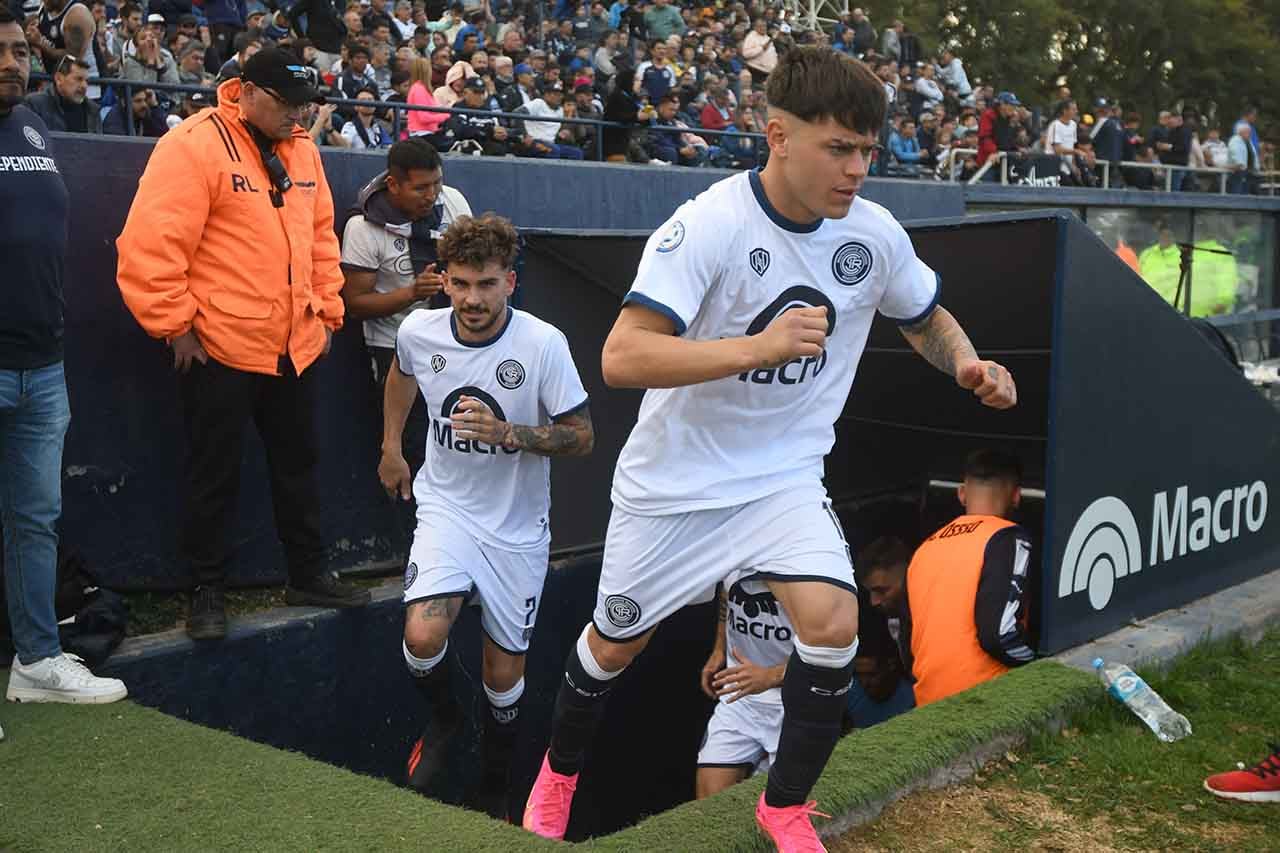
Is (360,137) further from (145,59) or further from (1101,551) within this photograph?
(1101,551)

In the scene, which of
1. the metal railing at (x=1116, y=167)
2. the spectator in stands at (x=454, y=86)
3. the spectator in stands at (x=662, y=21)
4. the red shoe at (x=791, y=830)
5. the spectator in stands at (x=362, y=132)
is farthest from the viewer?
the spectator in stands at (x=662, y=21)

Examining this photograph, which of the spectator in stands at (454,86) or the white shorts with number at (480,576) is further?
the spectator in stands at (454,86)

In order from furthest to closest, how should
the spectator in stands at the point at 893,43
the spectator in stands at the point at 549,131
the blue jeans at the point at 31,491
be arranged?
the spectator in stands at the point at 893,43 → the spectator in stands at the point at 549,131 → the blue jeans at the point at 31,491

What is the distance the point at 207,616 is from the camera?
5.61 m

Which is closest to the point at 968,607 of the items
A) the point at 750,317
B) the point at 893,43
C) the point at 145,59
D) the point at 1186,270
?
the point at 750,317

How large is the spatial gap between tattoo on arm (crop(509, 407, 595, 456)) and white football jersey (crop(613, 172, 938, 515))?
1153 millimetres

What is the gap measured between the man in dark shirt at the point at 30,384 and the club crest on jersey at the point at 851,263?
2.74 m

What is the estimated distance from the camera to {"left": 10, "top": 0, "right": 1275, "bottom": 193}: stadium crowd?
9.71m

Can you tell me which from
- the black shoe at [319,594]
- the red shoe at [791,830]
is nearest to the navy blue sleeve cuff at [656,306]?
the red shoe at [791,830]

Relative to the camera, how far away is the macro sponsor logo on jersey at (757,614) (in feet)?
16.4

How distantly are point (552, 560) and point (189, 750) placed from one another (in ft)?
10.7

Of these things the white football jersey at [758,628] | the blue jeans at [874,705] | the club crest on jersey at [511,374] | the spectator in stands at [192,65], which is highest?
the spectator in stands at [192,65]

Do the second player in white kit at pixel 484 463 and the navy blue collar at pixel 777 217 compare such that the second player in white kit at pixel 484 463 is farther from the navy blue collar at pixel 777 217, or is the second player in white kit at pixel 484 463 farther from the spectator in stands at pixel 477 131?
the spectator in stands at pixel 477 131

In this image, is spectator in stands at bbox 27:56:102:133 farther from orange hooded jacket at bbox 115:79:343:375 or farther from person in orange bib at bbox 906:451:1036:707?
person in orange bib at bbox 906:451:1036:707
